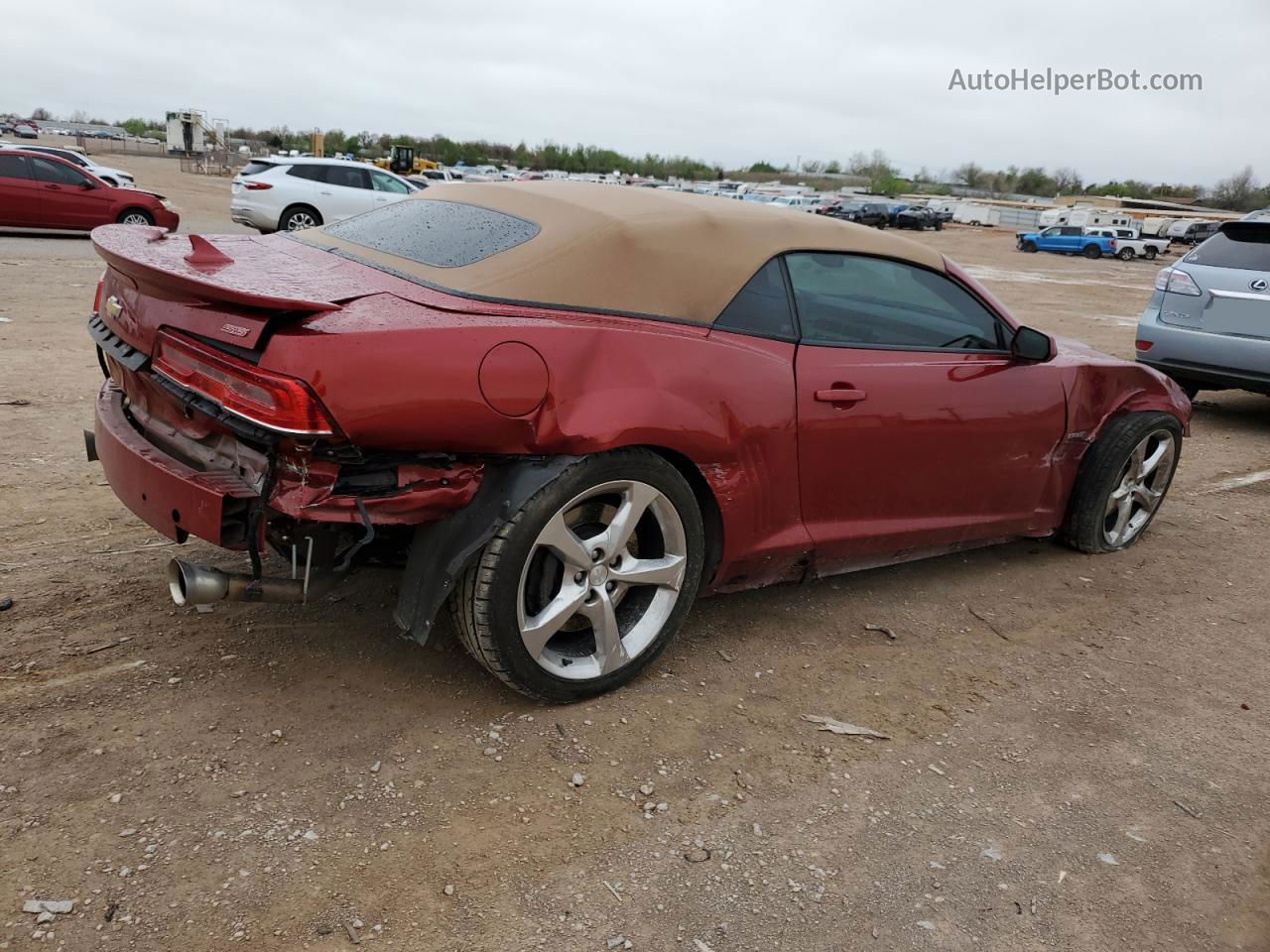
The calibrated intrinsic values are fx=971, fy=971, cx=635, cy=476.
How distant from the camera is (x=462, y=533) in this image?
263 centimetres

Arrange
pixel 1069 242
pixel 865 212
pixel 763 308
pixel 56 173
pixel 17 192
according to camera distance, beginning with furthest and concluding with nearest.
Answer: pixel 865 212
pixel 1069 242
pixel 56 173
pixel 17 192
pixel 763 308

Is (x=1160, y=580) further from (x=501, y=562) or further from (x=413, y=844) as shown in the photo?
(x=413, y=844)

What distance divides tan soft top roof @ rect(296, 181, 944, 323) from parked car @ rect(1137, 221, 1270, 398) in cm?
476

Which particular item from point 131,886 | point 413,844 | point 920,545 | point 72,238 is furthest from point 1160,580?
point 72,238

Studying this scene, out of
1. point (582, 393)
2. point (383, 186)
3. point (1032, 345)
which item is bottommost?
point (582, 393)

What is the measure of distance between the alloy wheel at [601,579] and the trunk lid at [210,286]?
35.2 inches

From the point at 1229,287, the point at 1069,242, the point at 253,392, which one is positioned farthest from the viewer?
the point at 1069,242

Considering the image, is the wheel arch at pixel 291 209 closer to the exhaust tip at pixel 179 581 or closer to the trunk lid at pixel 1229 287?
the trunk lid at pixel 1229 287

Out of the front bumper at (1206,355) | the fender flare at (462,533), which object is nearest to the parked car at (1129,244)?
the front bumper at (1206,355)

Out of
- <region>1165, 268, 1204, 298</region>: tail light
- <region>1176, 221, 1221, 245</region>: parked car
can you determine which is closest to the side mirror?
<region>1165, 268, 1204, 298</region>: tail light

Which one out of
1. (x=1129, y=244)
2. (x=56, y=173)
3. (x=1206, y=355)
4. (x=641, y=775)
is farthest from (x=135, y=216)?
(x=1129, y=244)

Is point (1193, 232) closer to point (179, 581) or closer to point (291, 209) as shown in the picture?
point (291, 209)

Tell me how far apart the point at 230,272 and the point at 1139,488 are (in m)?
4.12

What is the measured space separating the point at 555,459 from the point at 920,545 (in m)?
1.82
